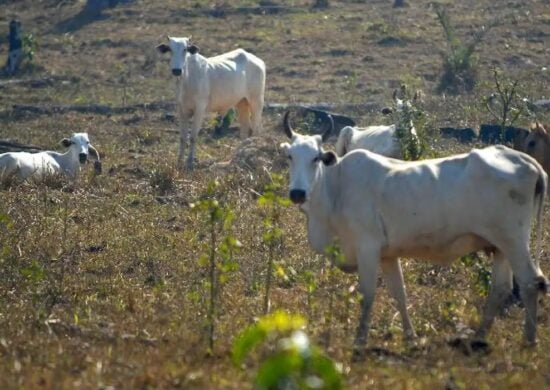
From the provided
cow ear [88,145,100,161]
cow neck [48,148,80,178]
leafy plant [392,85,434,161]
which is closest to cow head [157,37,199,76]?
cow ear [88,145,100,161]

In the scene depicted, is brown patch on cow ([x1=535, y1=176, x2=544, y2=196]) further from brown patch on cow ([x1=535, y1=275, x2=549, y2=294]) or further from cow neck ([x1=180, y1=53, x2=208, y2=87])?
cow neck ([x1=180, y1=53, x2=208, y2=87])

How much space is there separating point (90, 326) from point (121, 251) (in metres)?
2.84

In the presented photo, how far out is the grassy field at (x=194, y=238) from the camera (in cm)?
731

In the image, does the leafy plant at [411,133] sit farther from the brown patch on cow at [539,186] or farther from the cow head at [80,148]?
the cow head at [80,148]

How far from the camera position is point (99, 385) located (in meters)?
6.32

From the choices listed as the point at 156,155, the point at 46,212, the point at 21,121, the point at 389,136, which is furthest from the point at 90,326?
the point at 21,121

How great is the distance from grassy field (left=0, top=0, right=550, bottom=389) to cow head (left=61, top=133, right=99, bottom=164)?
0.28m

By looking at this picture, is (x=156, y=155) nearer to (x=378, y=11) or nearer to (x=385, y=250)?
(x=385, y=250)

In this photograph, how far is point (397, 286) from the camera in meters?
8.85

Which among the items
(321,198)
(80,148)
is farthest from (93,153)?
(321,198)

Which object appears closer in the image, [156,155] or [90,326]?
[90,326]

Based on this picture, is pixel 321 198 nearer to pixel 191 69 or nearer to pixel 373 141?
pixel 373 141

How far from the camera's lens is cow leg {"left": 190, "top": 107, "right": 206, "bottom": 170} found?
53.3ft

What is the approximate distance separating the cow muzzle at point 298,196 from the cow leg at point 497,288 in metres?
1.30
